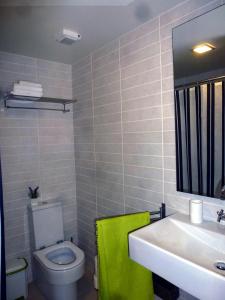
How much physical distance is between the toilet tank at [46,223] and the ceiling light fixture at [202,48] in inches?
75.7

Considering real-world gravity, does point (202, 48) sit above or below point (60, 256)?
above

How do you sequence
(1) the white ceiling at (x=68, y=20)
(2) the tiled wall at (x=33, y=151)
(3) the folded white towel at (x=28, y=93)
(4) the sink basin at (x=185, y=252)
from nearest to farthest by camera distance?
(4) the sink basin at (x=185, y=252)
(1) the white ceiling at (x=68, y=20)
(3) the folded white towel at (x=28, y=93)
(2) the tiled wall at (x=33, y=151)

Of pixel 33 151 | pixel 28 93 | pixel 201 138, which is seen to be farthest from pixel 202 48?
pixel 33 151

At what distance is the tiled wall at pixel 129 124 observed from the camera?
1.55m

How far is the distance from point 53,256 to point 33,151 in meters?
1.09

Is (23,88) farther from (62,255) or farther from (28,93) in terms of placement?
(62,255)

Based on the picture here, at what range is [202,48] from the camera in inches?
54.0

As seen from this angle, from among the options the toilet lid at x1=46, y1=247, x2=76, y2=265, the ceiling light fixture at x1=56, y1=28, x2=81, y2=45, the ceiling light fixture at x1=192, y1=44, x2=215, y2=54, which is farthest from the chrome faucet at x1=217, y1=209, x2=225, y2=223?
the ceiling light fixture at x1=56, y1=28, x2=81, y2=45

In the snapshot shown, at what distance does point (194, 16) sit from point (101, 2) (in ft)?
1.95

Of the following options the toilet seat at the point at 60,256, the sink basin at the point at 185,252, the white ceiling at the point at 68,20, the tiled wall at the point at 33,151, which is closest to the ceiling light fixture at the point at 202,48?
the white ceiling at the point at 68,20

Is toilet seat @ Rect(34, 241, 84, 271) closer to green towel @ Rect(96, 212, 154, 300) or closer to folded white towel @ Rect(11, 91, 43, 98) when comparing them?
green towel @ Rect(96, 212, 154, 300)

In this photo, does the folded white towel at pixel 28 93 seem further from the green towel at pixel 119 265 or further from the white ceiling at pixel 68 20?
the green towel at pixel 119 265

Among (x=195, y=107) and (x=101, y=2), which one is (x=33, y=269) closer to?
(x=195, y=107)

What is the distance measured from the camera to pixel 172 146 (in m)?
1.55
